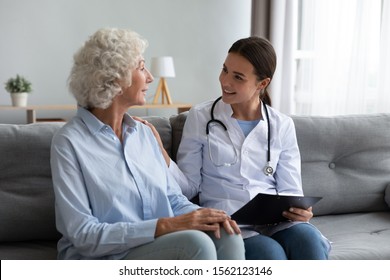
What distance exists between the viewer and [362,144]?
2.78 metres

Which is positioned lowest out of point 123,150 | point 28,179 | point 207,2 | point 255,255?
point 255,255

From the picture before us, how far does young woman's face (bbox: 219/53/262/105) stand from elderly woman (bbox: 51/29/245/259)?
39cm

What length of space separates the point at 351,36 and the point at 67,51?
2491mm

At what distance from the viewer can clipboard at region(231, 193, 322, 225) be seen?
200 centimetres

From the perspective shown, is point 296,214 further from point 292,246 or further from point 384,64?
point 384,64

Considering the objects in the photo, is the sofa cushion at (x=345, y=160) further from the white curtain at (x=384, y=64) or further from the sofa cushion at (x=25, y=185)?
the white curtain at (x=384, y=64)

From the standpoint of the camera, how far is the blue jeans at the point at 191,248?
67.8 inches

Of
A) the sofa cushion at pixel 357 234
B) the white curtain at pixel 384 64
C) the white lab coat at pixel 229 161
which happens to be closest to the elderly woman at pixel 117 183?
the white lab coat at pixel 229 161

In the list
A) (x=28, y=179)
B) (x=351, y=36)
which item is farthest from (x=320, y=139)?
(x=351, y=36)

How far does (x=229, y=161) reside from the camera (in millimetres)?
2312

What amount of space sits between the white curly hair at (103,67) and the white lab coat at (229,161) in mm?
451
